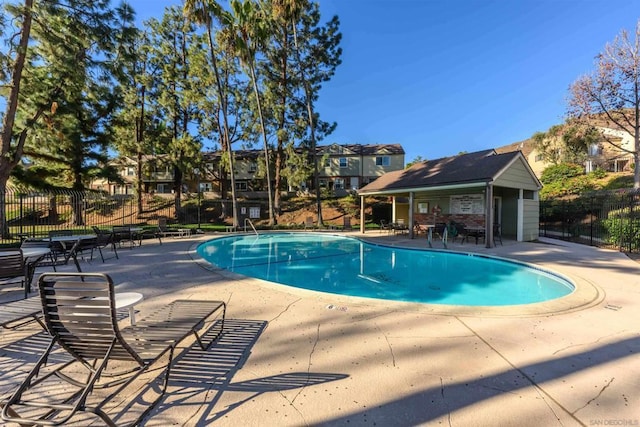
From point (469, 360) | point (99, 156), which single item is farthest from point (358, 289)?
point (99, 156)

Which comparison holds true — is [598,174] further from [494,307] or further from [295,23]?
[494,307]

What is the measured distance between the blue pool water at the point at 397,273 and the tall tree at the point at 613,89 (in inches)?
646

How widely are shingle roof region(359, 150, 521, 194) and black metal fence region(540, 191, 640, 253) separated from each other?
409cm

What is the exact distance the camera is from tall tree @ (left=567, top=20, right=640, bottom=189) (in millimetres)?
16609

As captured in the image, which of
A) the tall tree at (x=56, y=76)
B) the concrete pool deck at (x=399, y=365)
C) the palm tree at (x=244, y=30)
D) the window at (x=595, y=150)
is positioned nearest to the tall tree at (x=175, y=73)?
the tall tree at (x=56, y=76)

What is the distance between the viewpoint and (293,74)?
23938 millimetres

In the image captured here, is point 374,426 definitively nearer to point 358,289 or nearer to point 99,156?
point 358,289

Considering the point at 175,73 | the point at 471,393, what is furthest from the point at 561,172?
the point at 175,73

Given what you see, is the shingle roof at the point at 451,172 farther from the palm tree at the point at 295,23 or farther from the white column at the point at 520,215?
the palm tree at the point at 295,23

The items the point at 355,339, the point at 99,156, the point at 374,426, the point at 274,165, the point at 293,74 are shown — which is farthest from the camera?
the point at 274,165

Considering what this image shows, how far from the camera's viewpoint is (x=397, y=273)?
9.05m

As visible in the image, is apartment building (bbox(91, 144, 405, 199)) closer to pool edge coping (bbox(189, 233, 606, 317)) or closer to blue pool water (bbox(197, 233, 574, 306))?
blue pool water (bbox(197, 233, 574, 306))

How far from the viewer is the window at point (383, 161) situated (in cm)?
3441

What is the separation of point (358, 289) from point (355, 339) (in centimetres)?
406
